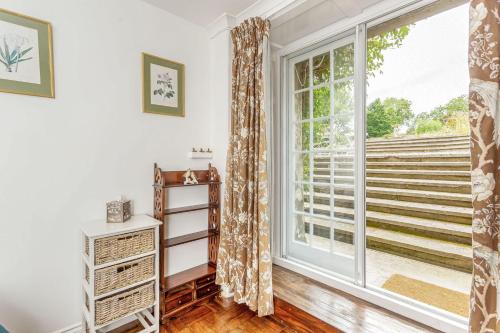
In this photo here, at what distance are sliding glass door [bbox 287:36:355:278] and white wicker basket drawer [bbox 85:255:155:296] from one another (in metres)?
1.42

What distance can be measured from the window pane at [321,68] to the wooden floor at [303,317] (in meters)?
1.83

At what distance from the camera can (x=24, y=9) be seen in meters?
1.43

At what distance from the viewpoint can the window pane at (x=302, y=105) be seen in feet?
7.78

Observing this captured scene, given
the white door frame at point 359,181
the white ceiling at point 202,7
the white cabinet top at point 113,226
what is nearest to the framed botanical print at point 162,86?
the white ceiling at point 202,7

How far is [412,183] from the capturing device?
7.40ft

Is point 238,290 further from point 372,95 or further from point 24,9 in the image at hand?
point 24,9

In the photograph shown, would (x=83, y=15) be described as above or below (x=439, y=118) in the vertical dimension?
above

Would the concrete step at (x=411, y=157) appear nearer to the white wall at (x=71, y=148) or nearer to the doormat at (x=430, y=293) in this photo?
the doormat at (x=430, y=293)

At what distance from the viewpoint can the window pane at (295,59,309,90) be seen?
236 centimetres

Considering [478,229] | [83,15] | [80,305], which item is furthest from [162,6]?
[478,229]

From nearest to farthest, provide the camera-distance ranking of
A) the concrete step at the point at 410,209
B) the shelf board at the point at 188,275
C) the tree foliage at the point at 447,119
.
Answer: the tree foliage at the point at 447,119 < the shelf board at the point at 188,275 < the concrete step at the point at 410,209

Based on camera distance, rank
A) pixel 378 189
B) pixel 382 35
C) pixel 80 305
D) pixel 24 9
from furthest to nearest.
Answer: pixel 378 189 < pixel 382 35 < pixel 80 305 < pixel 24 9

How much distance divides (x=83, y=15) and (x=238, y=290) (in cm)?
221

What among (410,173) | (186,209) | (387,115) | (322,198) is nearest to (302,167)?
(322,198)
